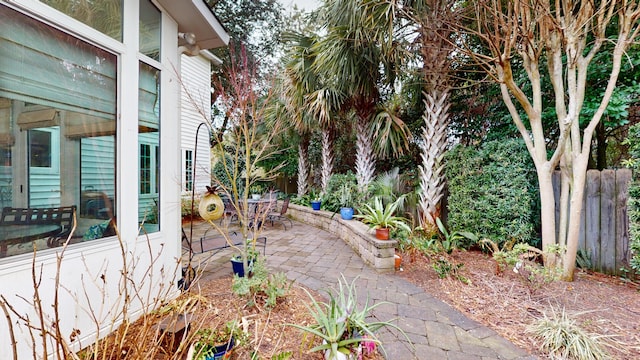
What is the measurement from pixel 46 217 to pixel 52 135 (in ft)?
2.14

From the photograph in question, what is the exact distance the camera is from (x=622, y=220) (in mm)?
3621

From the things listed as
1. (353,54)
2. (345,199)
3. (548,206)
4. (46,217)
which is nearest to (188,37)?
(46,217)

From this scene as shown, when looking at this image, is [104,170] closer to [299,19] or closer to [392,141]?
[392,141]

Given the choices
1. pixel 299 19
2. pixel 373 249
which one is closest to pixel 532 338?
pixel 373 249

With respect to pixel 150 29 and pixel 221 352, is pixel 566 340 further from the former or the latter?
pixel 150 29

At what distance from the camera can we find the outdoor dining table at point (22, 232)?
1.81 meters

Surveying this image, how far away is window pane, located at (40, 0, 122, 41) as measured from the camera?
2.15 m

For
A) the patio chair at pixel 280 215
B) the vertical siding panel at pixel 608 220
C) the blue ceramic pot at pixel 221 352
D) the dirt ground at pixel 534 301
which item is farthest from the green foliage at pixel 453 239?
the patio chair at pixel 280 215

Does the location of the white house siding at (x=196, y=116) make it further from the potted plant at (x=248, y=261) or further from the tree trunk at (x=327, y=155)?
the potted plant at (x=248, y=261)

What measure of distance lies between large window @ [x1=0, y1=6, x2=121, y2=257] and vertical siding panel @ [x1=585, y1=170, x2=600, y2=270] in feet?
19.9

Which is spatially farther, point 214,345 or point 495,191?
point 495,191

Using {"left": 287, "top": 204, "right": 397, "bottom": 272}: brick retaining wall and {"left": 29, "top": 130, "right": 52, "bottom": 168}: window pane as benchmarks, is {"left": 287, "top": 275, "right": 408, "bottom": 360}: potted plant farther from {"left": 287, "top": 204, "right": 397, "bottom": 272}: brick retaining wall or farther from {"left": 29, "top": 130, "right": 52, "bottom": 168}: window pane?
{"left": 29, "top": 130, "right": 52, "bottom": 168}: window pane

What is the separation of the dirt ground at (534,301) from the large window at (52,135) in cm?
379

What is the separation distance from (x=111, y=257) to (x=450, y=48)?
560 cm
